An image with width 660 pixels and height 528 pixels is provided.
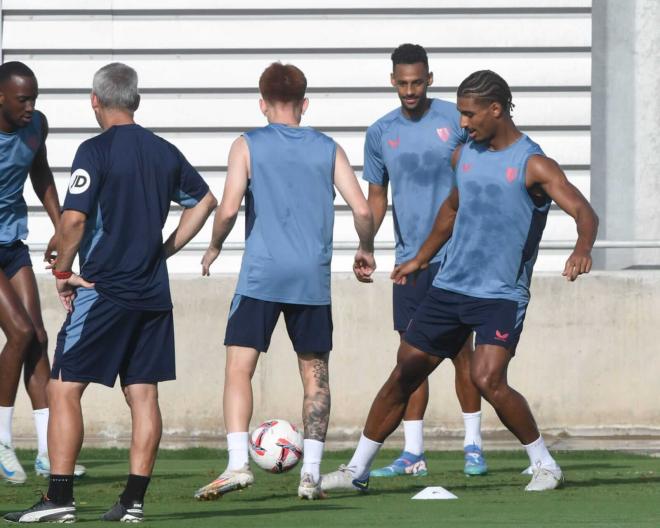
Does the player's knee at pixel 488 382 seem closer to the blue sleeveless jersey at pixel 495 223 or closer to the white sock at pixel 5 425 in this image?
the blue sleeveless jersey at pixel 495 223

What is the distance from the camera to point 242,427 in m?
8.33

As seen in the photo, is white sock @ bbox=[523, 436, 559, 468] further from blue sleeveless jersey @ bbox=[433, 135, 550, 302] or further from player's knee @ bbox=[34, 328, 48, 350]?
player's knee @ bbox=[34, 328, 48, 350]

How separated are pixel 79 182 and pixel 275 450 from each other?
5.64 ft

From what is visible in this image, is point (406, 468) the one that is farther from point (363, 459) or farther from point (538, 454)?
point (538, 454)

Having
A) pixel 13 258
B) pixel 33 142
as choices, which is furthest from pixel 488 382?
pixel 33 142

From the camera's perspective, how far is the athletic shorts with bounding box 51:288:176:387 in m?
7.44

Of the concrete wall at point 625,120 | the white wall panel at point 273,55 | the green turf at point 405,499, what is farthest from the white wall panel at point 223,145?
the green turf at point 405,499

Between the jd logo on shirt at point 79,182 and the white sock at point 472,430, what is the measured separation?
342 cm

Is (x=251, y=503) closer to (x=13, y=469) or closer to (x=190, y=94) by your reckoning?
(x=13, y=469)

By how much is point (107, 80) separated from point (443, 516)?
2377 mm

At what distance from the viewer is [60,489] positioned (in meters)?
7.34

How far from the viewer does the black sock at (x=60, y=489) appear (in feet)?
24.1

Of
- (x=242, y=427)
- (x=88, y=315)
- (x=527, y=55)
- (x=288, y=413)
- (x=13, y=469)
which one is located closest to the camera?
(x=88, y=315)

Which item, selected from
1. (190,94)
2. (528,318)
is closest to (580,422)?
(528,318)
